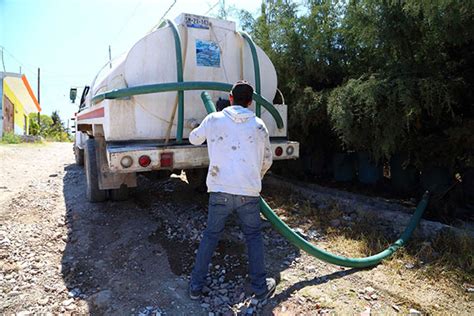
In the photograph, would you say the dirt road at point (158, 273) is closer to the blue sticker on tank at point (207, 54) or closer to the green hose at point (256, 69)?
the green hose at point (256, 69)

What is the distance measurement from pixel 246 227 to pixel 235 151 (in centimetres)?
56

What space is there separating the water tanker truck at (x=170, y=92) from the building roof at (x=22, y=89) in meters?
17.8

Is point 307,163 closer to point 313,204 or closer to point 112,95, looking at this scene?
point 313,204

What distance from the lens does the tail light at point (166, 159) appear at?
3234 mm

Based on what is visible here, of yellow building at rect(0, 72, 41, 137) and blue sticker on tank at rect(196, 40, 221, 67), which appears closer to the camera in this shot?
blue sticker on tank at rect(196, 40, 221, 67)

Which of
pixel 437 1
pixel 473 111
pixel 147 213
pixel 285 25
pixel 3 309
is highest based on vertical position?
pixel 285 25

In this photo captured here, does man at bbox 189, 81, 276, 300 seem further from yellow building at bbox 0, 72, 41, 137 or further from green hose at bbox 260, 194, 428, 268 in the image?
yellow building at bbox 0, 72, 41, 137

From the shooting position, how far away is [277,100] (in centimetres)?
472

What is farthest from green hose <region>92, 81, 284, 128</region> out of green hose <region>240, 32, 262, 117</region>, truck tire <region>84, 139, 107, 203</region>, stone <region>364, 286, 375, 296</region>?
stone <region>364, 286, 375, 296</region>

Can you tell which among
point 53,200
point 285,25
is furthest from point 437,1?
point 53,200

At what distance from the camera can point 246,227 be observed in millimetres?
2576

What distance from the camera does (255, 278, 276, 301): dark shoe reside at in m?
2.50

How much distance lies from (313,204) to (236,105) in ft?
8.82

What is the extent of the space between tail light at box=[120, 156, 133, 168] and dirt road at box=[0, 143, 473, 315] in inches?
32.3
